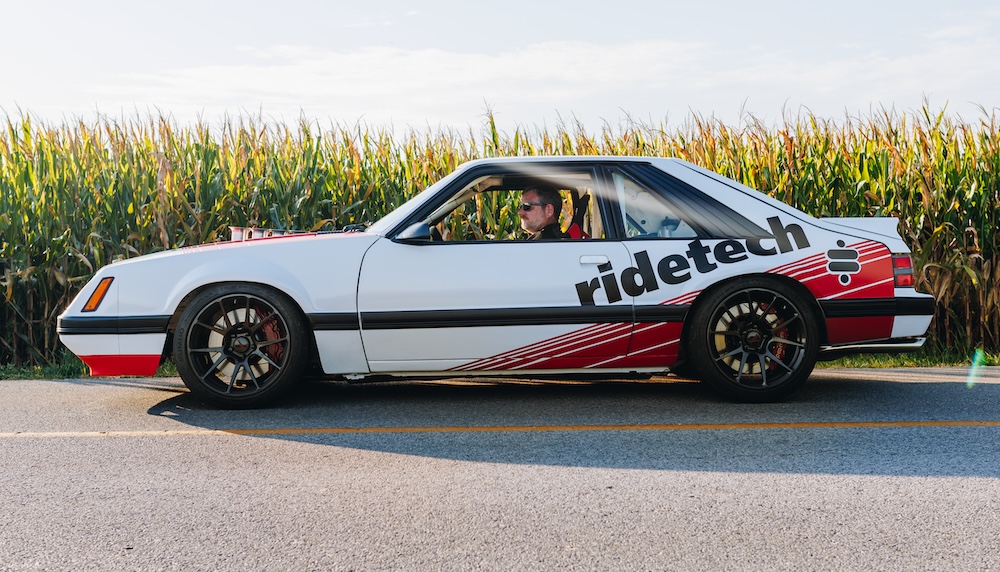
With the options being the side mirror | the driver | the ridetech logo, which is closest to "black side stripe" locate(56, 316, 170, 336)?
the side mirror

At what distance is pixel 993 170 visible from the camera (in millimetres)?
9859

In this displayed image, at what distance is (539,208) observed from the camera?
6.86m

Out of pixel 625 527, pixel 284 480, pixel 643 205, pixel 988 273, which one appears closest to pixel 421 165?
pixel 643 205

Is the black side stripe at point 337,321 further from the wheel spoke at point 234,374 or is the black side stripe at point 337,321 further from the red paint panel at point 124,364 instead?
the red paint panel at point 124,364

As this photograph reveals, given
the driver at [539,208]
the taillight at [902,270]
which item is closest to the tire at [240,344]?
the driver at [539,208]

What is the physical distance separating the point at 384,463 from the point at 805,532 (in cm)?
202

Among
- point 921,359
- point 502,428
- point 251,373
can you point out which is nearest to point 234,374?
point 251,373

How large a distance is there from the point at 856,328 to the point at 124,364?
4.51 meters

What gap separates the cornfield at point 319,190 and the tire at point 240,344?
3560 mm

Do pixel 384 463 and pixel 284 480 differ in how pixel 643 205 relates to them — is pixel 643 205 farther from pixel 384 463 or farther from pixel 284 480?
pixel 284 480

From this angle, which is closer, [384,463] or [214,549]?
[214,549]

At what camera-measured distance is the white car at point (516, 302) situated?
20.2 ft

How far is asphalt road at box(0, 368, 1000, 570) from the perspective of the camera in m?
3.62

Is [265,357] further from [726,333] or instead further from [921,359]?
[921,359]
